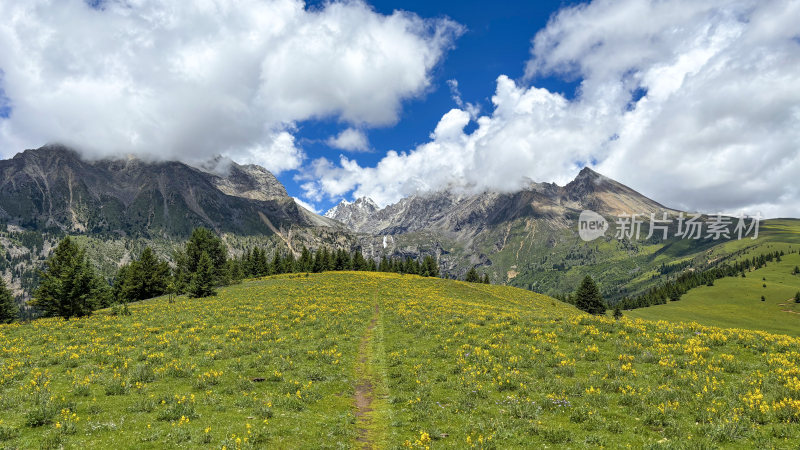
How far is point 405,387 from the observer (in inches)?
674

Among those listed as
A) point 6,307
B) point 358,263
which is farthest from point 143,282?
point 358,263

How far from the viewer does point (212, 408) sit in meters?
13.8

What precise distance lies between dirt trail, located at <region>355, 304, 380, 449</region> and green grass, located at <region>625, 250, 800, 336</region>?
136m

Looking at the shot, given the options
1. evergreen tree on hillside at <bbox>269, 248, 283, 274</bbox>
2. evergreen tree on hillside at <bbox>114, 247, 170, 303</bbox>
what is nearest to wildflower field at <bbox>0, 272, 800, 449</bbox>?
evergreen tree on hillside at <bbox>114, 247, 170, 303</bbox>

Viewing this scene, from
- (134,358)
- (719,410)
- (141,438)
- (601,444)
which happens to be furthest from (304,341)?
(719,410)

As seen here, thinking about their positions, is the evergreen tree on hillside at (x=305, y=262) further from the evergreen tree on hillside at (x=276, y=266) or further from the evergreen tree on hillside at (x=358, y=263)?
the evergreen tree on hillside at (x=358, y=263)

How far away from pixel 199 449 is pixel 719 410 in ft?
54.7

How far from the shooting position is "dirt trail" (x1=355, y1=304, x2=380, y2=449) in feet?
40.3

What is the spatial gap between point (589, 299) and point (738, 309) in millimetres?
A: 130235

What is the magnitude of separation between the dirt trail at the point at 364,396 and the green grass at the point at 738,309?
136m

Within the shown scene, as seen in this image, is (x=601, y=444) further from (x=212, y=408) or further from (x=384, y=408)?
(x=212, y=408)

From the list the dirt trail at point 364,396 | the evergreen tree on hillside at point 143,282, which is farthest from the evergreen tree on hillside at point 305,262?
the dirt trail at point 364,396

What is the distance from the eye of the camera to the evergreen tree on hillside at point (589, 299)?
84000 mm

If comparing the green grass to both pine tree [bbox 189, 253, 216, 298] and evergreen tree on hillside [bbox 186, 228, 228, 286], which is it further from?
pine tree [bbox 189, 253, 216, 298]
